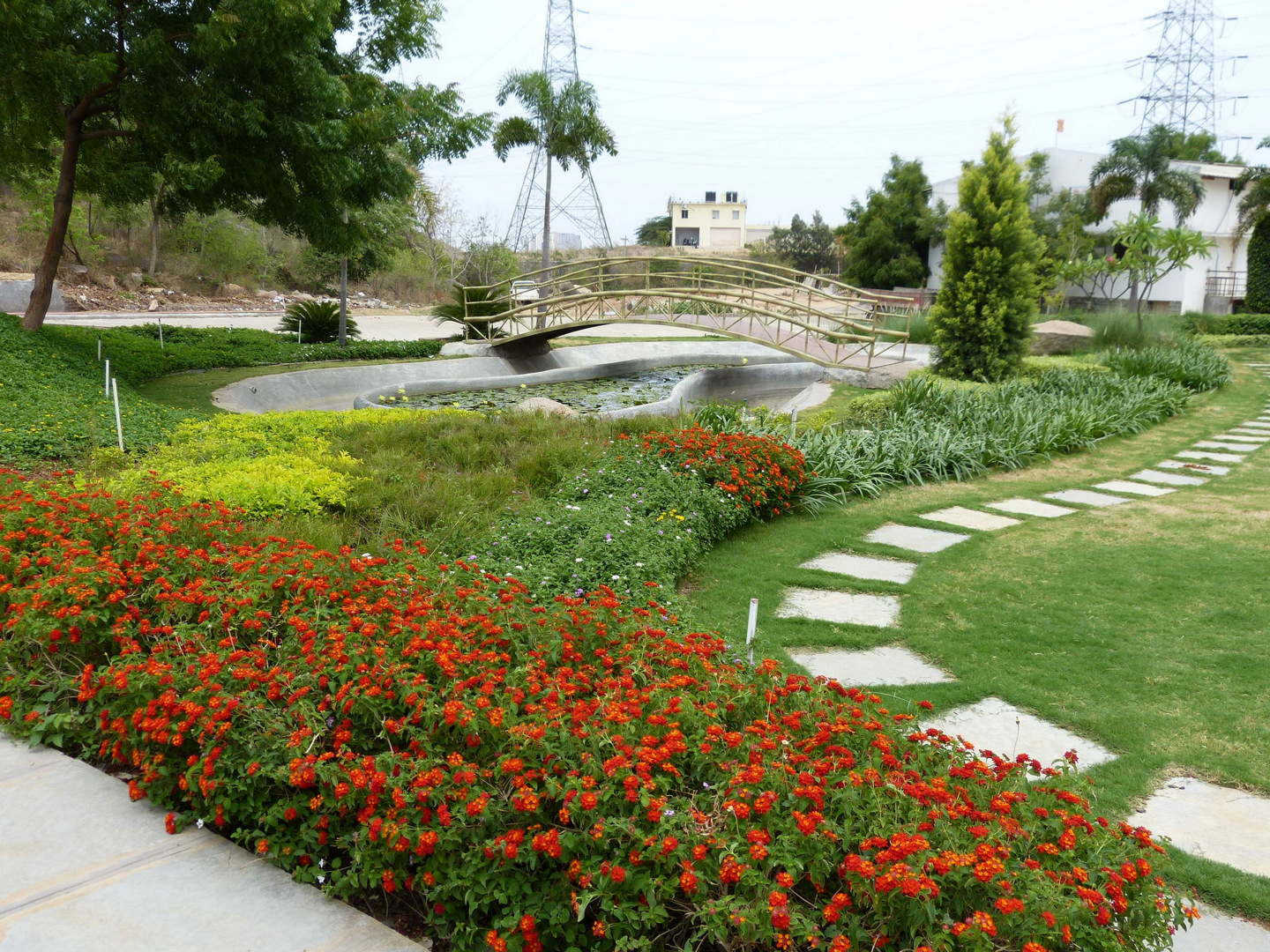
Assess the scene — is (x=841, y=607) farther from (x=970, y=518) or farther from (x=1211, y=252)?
(x=1211, y=252)

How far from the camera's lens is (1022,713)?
3377mm

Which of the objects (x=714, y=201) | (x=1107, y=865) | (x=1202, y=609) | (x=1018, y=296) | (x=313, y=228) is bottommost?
(x=1202, y=609)

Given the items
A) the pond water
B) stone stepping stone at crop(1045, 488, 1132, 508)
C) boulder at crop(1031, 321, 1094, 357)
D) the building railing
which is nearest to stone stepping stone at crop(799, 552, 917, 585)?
stone stepping stone at crop(1045, 488, 1132, 508)

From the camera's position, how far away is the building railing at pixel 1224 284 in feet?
104

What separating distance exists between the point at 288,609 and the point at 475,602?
66 centimetres

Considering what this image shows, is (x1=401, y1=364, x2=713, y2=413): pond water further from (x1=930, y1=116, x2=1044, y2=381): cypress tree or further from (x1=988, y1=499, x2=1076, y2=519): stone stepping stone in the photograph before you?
(x1=988, y1=499, x2=1076, y2=519): stone stepping stone

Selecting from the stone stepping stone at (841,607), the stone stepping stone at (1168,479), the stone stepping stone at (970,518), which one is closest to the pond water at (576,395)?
the stone stepping stone at (970,518)

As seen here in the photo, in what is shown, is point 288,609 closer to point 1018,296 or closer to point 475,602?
point 475,602

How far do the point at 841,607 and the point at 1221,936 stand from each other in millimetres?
2443

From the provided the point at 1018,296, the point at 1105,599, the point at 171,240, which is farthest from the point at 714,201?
the point at 1105,599

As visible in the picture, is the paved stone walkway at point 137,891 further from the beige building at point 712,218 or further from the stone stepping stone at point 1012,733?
the beige building at point 712,218

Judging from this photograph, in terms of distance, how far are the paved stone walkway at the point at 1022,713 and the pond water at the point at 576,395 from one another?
551cm

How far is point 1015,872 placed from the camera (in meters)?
1.75

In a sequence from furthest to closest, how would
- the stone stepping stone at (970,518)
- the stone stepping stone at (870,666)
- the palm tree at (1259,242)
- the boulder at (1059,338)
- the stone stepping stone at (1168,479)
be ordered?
the palm tree at (1259,242), the boulder at (1059,338), the stone stepping stone at (1168,479), the stone stepping stone at (970,518), the stone stepping stone at (870,666)
